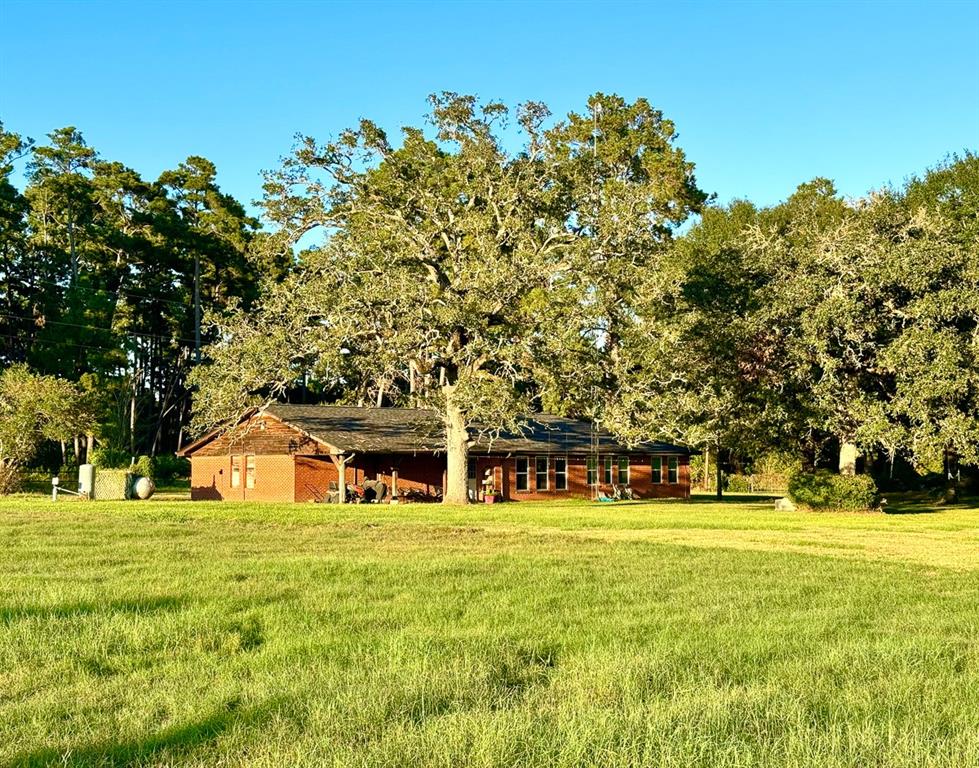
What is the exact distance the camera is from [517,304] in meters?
33.3

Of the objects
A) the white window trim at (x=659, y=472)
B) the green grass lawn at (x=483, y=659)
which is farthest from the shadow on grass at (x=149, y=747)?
the white window trim at (x=659, y=472)

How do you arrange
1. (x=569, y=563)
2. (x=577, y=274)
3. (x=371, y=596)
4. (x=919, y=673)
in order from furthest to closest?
(x=577, y=274), (x=569, y=563), (x=371, y=596), (x=919, y=673)

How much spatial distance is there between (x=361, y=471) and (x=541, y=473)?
28.7 ft

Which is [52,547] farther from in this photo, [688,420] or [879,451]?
[879,451]

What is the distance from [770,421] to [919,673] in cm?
2972

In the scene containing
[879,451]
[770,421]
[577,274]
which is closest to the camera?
[577,274]

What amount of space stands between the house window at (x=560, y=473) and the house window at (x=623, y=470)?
3.30m

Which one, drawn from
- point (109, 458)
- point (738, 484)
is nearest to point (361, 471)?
point (109, 458)

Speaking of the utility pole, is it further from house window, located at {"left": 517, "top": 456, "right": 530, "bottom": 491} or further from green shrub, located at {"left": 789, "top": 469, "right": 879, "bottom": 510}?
green shrub, located at {"left": 789, "top": 469, "right": 879, "bottom": 510}

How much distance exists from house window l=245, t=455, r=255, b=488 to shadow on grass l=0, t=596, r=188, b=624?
103 ft

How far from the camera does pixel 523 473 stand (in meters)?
44.1

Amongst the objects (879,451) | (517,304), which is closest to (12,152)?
(517,304)

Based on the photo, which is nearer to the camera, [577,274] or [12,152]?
[577,274]

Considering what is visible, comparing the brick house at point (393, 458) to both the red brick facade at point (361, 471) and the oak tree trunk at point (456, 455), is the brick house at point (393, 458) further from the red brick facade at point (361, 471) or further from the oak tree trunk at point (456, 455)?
the oak tree trunk at point (456, 455)
